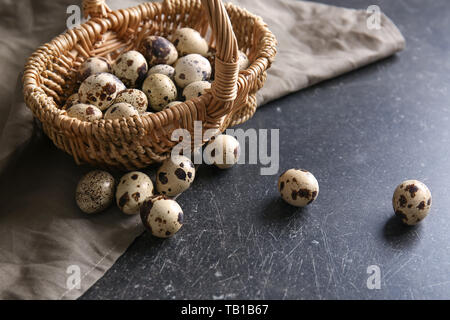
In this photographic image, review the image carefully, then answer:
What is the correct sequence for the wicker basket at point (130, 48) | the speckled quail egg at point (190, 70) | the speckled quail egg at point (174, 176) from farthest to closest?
the speckled quail egg at point (190, 70)
the speckled quail egg at point (174, 176)
the wicker basket at point (130, 48)

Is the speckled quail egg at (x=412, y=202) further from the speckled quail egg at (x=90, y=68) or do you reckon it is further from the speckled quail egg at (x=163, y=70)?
the speckled quail egg at (x=90, y=68)

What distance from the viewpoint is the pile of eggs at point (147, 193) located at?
37.0 inches

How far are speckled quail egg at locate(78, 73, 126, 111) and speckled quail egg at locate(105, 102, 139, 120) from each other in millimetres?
58

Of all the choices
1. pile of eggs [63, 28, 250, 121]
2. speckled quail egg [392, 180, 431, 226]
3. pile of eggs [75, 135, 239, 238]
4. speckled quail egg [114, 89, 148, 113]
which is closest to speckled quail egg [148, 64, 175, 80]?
pile of eggs [63, 28, 250, 121]

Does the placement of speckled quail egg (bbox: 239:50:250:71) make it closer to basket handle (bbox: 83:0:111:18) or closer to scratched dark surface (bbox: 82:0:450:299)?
scratched dark surface (bbox: 82:0:450:299)

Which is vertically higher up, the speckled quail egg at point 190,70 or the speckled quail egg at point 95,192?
the speckled quail egg at point 190,70

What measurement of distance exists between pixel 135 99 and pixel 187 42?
0.79 ft

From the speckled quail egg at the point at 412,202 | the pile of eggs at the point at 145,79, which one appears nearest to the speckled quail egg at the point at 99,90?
the pile of eggs at the point at 145,79

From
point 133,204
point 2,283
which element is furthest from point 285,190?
point 2,283

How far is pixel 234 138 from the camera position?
114cm

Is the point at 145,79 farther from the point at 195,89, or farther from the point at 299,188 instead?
the point at 299,188

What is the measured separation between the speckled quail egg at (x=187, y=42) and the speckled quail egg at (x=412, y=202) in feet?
1.91

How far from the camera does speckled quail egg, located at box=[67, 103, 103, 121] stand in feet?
3.26

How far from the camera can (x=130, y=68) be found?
111 centimetres
